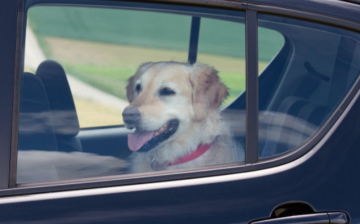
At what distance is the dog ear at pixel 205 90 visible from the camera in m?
1.64

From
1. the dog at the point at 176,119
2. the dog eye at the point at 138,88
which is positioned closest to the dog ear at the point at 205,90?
the dog at the point at 176,119

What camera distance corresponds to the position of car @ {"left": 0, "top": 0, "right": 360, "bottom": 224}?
56.6 inches

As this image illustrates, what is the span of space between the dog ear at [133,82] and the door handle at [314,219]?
0.66 meters

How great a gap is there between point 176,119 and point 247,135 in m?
0.28

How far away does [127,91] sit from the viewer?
67.0 inches

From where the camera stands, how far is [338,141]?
59.9 inches

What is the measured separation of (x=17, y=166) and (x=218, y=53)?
85 cm

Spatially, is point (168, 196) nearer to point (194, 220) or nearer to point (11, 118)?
point (194, 220)

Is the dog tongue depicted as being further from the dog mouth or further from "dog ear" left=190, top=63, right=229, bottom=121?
"dog ear" left=190, top=63, right=229, bottom=121

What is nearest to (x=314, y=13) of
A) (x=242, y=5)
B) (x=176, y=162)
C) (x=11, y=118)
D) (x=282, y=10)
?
(x=282, y=10)

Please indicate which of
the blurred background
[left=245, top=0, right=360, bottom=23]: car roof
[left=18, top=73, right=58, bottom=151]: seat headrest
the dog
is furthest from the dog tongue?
[left=245, top=0, right=360, bottom=23]: car roof

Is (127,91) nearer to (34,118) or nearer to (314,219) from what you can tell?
(34,118)

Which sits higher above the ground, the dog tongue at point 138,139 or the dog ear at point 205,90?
the dog ear at point 205,90

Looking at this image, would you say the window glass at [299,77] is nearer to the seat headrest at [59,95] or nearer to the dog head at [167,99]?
the dog head at [167,99]
